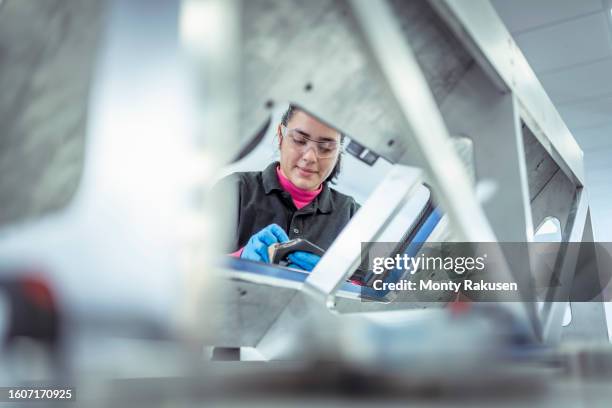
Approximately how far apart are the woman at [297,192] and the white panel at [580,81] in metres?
1.47

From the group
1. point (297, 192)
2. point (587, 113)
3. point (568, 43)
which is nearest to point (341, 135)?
point (297, 192)

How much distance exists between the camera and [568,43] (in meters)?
2.25

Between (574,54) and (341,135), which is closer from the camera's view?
(341,135)

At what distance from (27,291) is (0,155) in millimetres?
200

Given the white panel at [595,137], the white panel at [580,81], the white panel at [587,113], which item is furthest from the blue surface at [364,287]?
the white panel at [595,137]

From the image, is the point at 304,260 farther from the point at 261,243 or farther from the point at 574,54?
the point at 574,54

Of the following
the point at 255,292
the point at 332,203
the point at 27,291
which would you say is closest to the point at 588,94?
the point at 332,203

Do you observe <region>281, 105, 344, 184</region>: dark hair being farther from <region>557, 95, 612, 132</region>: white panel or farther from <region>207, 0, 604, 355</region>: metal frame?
<region>557, 95, 612, 132</region>: white panel

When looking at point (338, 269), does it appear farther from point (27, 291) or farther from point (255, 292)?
point (27, 291)

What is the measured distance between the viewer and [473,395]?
38cm

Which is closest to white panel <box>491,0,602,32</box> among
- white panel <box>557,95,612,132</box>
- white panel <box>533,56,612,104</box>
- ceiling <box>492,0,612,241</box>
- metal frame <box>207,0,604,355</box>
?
ceiling <box>492,0,612,241</box>

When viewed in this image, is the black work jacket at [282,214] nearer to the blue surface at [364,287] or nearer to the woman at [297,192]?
the woman at [297,192]

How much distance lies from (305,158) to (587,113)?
213 centimetres

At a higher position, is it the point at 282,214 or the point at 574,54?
the point at 574,54
